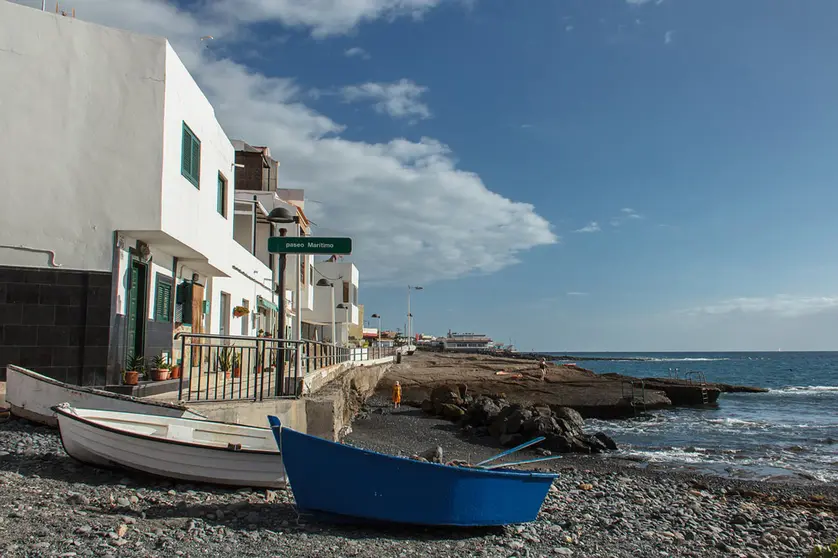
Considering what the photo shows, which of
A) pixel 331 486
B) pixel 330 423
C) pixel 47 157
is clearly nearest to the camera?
pixel 331 486

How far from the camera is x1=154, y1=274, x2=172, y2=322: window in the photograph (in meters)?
13.0

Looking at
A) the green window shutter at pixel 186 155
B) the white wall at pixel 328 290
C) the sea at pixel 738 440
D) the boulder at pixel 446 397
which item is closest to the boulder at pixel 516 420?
the sea at pixel 738 440

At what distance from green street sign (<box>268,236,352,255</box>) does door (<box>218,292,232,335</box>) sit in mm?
8585

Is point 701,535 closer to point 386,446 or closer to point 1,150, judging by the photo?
point 386,446

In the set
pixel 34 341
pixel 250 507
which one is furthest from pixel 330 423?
pixel 34 341

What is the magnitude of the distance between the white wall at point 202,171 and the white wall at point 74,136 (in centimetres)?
34

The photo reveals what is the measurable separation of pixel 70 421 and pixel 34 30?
694 cm

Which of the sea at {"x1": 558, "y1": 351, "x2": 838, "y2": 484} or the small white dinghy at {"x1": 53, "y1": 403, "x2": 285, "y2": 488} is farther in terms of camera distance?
the sea at {"x1": 558, "y1": 351, "x2": 838, "y2": 484}

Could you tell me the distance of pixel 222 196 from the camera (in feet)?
55.6

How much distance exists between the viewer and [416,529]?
7637mm

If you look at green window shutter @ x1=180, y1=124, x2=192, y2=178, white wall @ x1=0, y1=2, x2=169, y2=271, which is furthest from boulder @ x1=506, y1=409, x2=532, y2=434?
white wall @ x1=0, y1=2, x2=169, y2=271

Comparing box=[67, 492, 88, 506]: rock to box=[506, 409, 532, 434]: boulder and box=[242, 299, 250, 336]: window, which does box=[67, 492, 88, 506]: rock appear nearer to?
box=[242, 299, 250, 336]: window

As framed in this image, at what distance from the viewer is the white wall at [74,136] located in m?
10.4

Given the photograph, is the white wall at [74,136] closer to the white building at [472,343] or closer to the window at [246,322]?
the window at [246,322]
